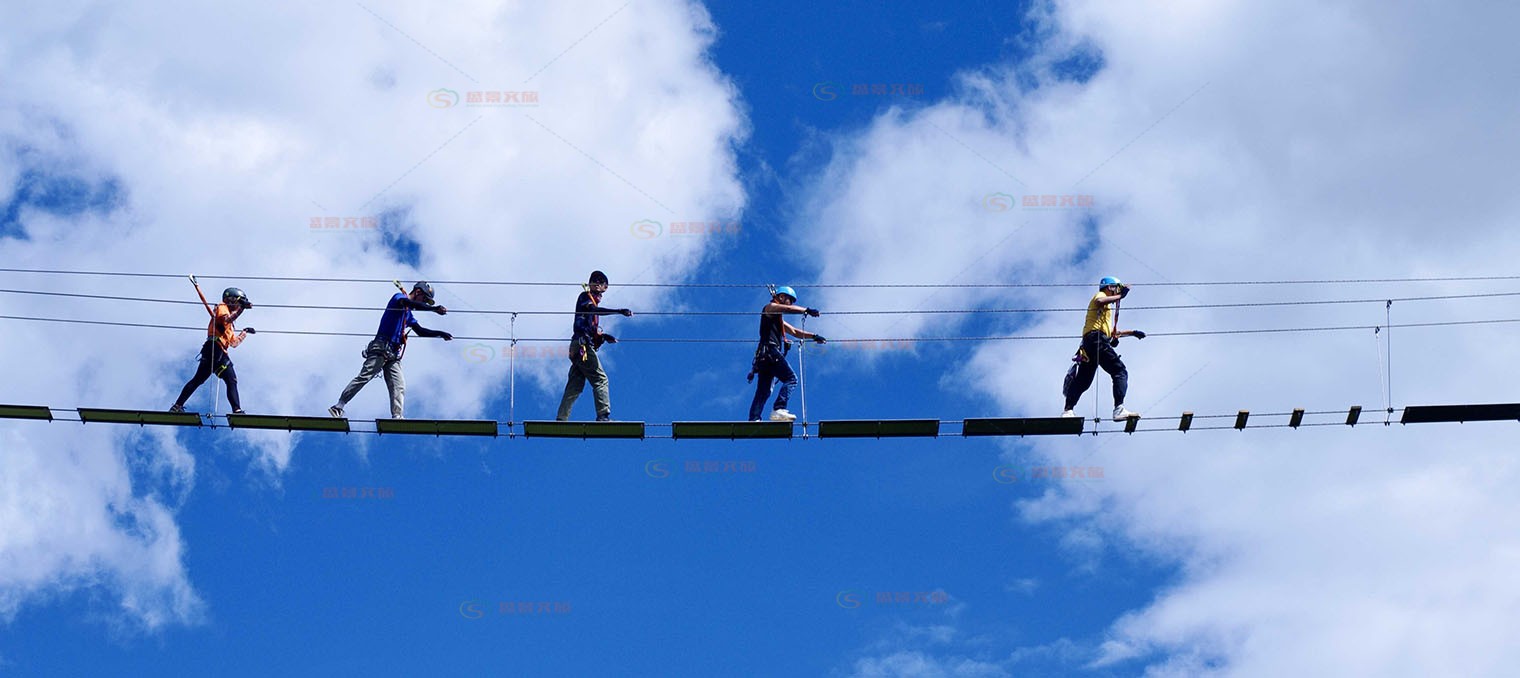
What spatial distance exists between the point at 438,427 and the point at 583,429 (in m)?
2.24

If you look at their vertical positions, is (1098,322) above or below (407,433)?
above

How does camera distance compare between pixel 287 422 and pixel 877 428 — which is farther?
pixel 287 422

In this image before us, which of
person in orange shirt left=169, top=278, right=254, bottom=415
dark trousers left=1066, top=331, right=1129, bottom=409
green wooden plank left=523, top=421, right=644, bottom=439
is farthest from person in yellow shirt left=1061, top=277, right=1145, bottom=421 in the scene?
person in orange shirt left=169, top=278, right=254, bottom=415

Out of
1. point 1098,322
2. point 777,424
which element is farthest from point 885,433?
point 1098,322

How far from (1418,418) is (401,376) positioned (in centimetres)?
1615

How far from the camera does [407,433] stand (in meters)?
38.5

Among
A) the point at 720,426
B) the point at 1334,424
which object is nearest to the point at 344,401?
the point at 720,426

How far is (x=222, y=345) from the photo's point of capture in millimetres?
39938

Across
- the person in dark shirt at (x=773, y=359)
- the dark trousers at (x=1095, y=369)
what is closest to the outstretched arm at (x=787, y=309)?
the person in dark shirt at (x=773, y=359)

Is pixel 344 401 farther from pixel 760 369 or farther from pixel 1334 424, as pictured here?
pixel 1334 424

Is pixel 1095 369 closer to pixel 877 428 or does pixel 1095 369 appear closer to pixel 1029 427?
pixel 1029 427

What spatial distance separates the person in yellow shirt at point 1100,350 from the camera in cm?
3953

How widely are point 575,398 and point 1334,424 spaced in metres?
12.0

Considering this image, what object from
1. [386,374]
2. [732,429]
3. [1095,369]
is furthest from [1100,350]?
[386,374]
